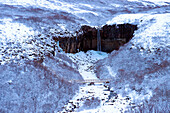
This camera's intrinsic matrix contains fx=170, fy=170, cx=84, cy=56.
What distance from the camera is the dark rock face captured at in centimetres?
2331

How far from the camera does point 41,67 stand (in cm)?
1323

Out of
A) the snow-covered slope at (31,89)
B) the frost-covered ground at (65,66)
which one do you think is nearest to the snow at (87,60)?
the frost-covered ground at (65,66)

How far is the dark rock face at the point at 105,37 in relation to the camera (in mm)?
23312

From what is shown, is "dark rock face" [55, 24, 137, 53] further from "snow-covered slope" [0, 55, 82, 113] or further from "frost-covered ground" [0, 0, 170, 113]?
"snow-covered slope" [0, 55, 82, 113]

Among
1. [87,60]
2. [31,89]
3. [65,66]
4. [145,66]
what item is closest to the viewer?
[31,89]

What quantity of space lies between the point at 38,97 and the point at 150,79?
8.24 meters

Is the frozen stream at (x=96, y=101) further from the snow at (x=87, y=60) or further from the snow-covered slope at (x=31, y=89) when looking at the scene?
the snow at (x=87, y=60)

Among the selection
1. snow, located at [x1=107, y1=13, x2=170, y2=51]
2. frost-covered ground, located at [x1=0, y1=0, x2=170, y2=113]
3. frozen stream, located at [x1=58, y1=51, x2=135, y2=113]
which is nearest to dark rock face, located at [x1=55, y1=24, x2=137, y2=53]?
frost-covered ground, located at [x1=0, y1=0, x2=170, y2=113]

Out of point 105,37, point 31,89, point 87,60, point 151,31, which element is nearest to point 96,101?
point 31,89

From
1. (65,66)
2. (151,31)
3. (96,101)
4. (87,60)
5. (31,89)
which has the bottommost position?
(96,101)

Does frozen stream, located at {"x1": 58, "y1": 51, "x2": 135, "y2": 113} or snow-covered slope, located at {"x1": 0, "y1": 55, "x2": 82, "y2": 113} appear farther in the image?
frozen stream, located at {"x1": 58, "y1": 51, "x2": 135, "y2": 113}

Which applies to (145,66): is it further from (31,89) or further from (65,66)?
(31,89)

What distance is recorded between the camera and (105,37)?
25312 millimetres

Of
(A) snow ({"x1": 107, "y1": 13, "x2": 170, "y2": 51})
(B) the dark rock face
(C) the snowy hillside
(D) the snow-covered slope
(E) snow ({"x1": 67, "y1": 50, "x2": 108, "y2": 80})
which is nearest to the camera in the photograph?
(D) the snow-covered slope
